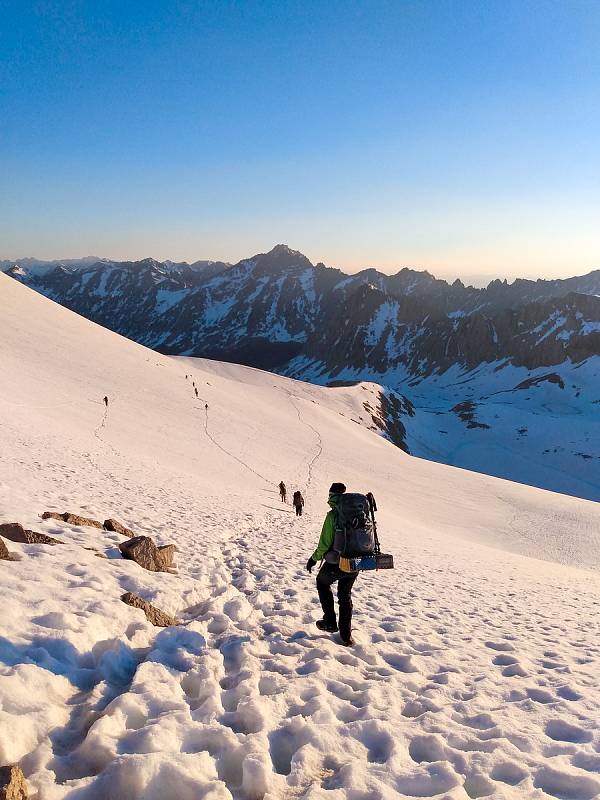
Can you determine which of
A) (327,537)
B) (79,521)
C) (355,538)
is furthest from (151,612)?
(79,521)

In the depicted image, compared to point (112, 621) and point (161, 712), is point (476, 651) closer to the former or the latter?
point (161, 712)

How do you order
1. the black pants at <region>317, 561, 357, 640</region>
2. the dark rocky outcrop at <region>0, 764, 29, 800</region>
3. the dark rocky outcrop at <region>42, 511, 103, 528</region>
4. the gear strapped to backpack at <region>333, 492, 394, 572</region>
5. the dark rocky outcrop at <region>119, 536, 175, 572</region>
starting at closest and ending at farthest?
the dark rocky outcrop at <region>0, 764, 29, 800</region> → the gear strapped to backpack at <region>333, 492, 394, 572</region> → the black pants at <region>317, 561, 357, 640</region> → the dark rocky outcrop at <region>119, 536, 175, 572</region> → the dark rocky outcrop at <region>42, 511, 103, 528</region>

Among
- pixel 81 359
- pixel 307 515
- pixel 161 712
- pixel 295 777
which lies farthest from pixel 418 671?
pixel 81 359

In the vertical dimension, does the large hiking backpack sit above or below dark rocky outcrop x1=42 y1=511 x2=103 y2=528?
above

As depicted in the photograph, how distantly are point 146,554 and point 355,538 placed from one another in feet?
15.1

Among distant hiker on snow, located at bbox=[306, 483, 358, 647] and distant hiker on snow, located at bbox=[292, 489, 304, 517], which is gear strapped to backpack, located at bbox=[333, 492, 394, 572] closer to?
distant hiker on snow, located at bbox=[306, 483, 358, 647]

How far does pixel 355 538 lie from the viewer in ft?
22.9

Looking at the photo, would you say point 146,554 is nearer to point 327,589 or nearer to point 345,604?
point 327,589

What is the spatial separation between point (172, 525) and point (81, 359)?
39.1m

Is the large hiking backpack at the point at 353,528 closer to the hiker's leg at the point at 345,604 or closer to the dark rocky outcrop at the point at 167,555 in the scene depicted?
the hiker's leg at the point at 345,604

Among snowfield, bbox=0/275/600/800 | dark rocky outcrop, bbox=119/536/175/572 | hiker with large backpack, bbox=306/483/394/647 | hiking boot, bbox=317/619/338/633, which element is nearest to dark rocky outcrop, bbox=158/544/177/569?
dark rocky outcrop, bbox=119/536/175/572

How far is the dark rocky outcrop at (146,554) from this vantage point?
922 centimetres

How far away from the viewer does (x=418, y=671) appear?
6.70 meters

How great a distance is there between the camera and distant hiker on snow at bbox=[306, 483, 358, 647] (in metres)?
7.20
